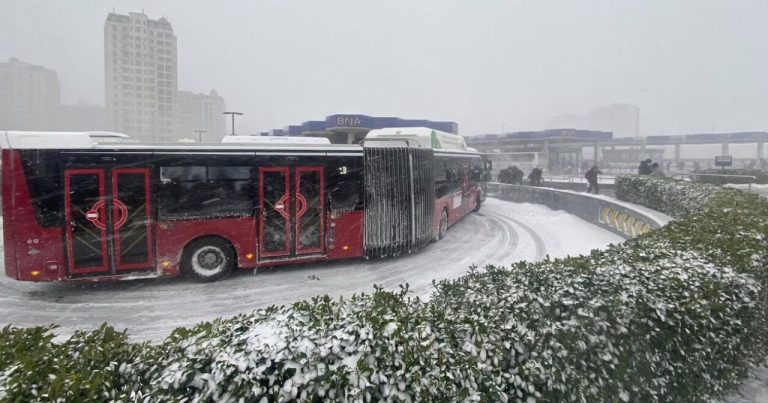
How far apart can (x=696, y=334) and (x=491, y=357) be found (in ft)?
7.50

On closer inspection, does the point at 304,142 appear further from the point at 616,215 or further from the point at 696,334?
the point at 616,215

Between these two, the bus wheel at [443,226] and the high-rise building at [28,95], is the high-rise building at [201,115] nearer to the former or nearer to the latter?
the high-rise building at [28,95]

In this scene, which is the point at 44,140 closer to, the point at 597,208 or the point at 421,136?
the point at 421,136

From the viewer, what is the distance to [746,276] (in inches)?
175

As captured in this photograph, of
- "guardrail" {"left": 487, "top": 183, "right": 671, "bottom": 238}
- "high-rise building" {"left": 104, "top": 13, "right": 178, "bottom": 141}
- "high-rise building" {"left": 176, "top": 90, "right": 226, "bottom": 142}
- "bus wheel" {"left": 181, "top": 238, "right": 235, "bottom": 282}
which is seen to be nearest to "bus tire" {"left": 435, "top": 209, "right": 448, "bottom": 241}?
"guardrail" {"left": 487, "top": 183, "right": 671, "bottom": 238}

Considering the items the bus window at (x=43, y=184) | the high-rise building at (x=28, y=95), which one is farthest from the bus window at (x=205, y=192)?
the high-rise building at (x=28, y=95)

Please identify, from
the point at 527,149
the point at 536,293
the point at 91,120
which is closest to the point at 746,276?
the point at 536,293

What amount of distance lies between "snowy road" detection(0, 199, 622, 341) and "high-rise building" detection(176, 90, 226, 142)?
77.5 meters

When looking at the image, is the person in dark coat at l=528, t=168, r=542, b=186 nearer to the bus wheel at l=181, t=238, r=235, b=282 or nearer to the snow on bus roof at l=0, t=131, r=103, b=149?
the bus wheel at l=181, t=238, r=235, b=282

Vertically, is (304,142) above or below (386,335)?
above

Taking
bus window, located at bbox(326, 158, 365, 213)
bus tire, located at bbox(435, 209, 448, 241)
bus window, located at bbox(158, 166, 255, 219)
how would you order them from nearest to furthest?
bus window, located at bbox(158, 166, 255, 219), bus window, located at bbox(326, 158, 365, 213), bus tire, located at bbox(435, 209, 448, 241)

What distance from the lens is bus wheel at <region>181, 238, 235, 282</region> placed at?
9.17m

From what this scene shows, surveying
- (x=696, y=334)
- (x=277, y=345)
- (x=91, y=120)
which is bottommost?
(x=696, y=334)

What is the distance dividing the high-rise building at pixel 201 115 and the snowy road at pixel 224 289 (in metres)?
77.5
